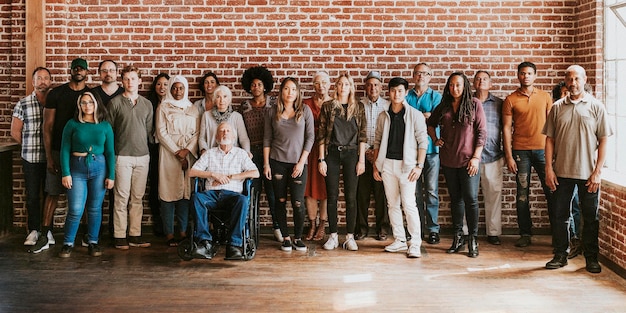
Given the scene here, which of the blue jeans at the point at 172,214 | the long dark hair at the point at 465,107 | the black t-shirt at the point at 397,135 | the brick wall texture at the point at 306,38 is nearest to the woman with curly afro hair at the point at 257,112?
the brick wall texture at the point at 306,38

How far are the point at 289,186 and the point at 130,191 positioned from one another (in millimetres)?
1611

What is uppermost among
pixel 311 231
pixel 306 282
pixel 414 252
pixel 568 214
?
pixel 568 214

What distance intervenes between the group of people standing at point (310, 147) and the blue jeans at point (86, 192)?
11 millimetres

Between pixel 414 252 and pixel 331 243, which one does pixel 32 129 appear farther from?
pixel 414 252

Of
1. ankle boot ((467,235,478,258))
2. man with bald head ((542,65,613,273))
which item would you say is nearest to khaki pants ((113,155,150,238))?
ankle boot ((467,235,478,258))

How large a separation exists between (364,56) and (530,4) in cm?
189

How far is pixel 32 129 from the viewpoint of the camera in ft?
20.9

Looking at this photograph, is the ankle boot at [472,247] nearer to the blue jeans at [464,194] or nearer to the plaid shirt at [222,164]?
the blue jeans at [464,194]

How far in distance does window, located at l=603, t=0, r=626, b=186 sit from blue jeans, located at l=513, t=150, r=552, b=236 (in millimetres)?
599

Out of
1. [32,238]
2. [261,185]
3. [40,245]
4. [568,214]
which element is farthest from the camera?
[261,185]

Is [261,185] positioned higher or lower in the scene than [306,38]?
lower

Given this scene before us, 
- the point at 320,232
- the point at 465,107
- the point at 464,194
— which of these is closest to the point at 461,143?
the point at 465,107

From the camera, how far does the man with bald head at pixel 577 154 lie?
5328 mm

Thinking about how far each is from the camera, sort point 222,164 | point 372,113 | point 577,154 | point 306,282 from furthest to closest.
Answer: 1. point 372,113
2. point 222,164
3. point 577,154
4. point 306,282
